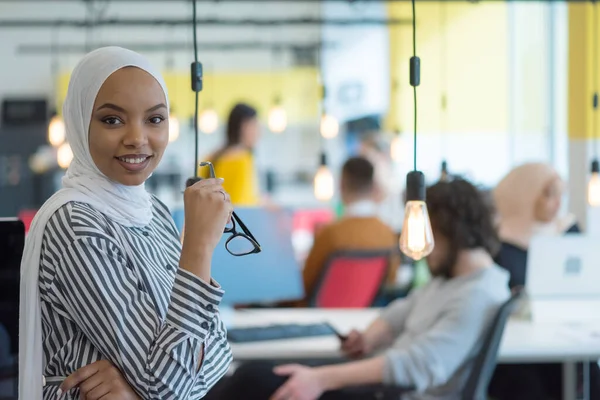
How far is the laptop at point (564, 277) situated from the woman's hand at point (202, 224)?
221cm

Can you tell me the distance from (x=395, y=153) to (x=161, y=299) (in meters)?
6.90

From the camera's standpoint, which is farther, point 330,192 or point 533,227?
point 330,192

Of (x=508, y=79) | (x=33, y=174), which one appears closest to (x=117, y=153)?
(x=508, y=79)

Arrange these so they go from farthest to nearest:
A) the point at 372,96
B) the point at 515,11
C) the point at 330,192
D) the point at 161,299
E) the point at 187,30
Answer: the point at 187,30 → the point at 372,96 → the point at 515,11 → the point at 330,192 → the point at 161,299

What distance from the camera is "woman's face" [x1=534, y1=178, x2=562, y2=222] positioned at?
4.40 metres

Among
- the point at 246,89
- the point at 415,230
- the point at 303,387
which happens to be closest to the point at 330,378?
the point at 303,387

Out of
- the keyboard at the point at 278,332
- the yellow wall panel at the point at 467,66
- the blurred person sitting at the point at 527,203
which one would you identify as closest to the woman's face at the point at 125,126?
the keyboard at the point at 278,332

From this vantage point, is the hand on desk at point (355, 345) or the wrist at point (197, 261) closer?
the wrist at point (197, 261)

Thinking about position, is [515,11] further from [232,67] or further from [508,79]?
[232,67]

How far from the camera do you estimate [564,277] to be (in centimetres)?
363

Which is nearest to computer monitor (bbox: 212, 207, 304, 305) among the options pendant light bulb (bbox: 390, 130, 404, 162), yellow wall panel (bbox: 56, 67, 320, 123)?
pendant light bulb (bbox: 390, 130, 404, 162)

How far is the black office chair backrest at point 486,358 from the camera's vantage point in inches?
113

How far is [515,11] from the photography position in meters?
7.70

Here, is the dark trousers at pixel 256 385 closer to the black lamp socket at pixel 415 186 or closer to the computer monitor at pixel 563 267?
the computer monitor at pixel 563 267
